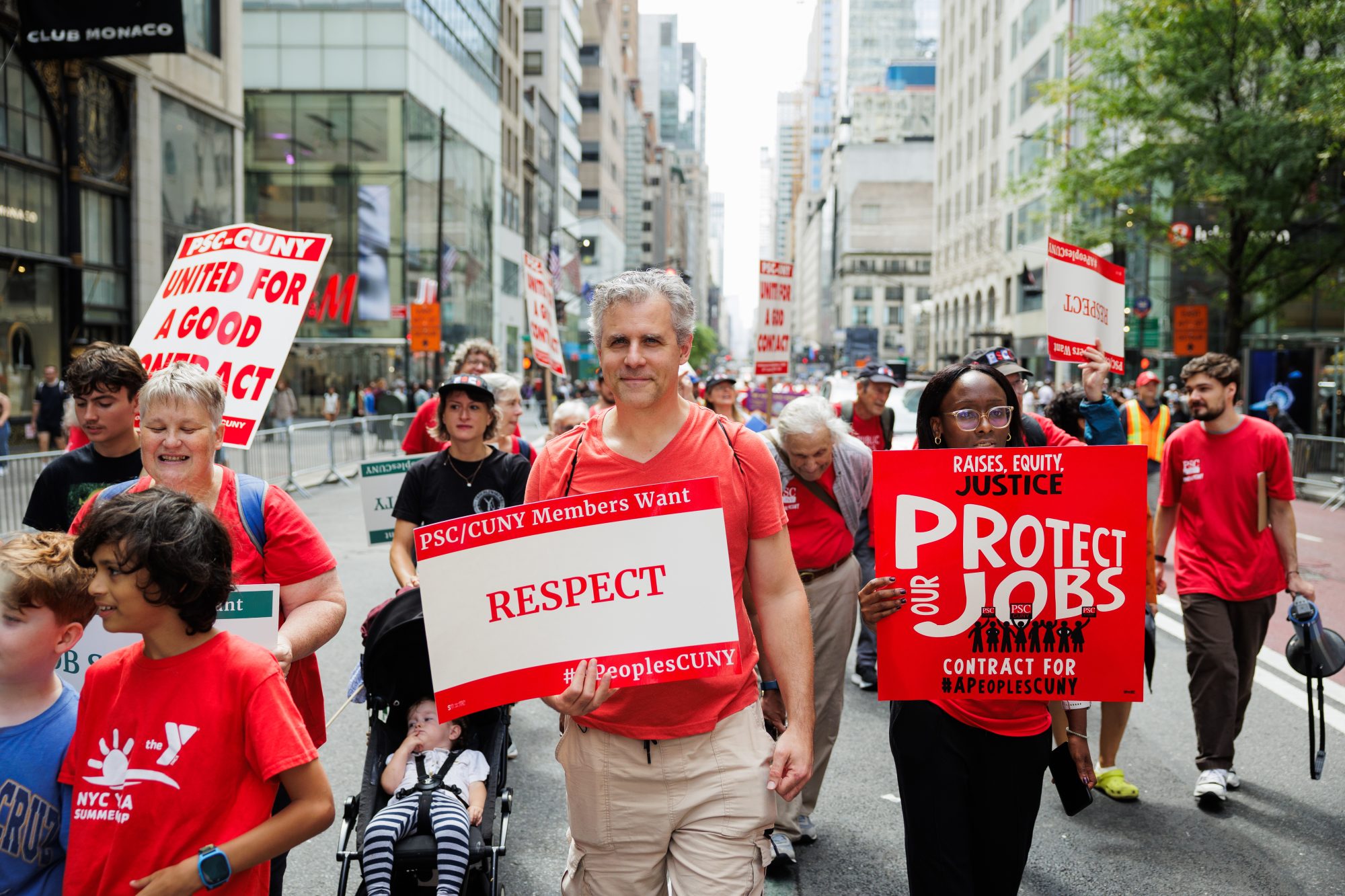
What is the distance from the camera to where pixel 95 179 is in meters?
21.7

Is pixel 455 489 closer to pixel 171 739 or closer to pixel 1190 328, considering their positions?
pixel 171 739

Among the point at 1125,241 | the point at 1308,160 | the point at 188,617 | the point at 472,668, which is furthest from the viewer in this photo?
the point at 1125,241

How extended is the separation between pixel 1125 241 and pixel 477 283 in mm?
31850

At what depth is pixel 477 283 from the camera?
5216 cm

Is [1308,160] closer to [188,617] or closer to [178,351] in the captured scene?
[178,351]

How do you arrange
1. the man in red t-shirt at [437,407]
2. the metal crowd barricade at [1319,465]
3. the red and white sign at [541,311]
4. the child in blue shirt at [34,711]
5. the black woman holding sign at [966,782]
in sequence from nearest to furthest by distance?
the child in blue shirt at [34,711]
the black woman holding sign at [966,782]
the man in red t-shirt at [437,407]
the red and white sign at [541,311]
the metal crowd barricade at [1319,465]

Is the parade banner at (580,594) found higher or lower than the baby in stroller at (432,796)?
higher

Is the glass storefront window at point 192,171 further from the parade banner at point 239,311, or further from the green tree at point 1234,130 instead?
the parade banner at point 239,311

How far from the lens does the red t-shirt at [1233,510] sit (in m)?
5.40

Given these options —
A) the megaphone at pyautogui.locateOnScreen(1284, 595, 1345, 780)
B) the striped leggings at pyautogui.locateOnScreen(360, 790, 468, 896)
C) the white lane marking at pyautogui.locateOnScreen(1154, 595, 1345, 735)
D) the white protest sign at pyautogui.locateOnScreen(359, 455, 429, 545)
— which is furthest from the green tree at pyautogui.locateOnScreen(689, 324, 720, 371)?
the striped leggings at pyautogui.locateOnScreen(360, 790, 468, 896)

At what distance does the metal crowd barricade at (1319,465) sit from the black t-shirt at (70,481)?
1959 cm

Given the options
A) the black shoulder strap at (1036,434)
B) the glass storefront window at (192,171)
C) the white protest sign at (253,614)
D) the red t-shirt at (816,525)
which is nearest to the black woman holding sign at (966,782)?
the black shoulder strap at (1036,434)

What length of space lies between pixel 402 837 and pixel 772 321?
8361 millimetres

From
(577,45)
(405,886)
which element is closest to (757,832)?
(405,886)
